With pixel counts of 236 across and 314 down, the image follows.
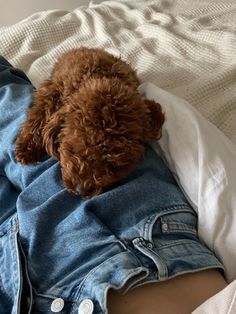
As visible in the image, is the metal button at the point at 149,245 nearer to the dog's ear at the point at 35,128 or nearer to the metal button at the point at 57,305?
the metal button at the point at 57,305

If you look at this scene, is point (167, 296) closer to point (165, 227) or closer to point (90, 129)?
point (165, 227)

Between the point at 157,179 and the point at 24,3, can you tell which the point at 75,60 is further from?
the point at 24,3

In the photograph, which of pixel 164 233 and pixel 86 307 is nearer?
pixel 86 307

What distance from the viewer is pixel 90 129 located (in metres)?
0.83

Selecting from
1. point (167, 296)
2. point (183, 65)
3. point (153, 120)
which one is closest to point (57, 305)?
point (167, 296)

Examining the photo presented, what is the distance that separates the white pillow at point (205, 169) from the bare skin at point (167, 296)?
97 millimetres

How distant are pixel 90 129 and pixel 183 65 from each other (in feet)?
1.99

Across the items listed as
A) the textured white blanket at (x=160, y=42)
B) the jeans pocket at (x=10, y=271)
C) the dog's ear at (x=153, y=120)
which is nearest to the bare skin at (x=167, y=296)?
the jeans pocket at (x=10, y=271)

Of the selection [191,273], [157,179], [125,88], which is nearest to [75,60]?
[125,88]

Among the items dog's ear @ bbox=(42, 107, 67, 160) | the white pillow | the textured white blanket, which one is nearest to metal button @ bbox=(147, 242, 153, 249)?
the white pillow

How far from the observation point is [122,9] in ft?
5.64

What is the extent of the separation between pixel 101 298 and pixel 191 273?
0.59ft

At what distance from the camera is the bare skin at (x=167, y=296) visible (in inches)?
27.5

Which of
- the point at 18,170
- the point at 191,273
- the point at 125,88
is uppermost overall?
the point at 125,88
